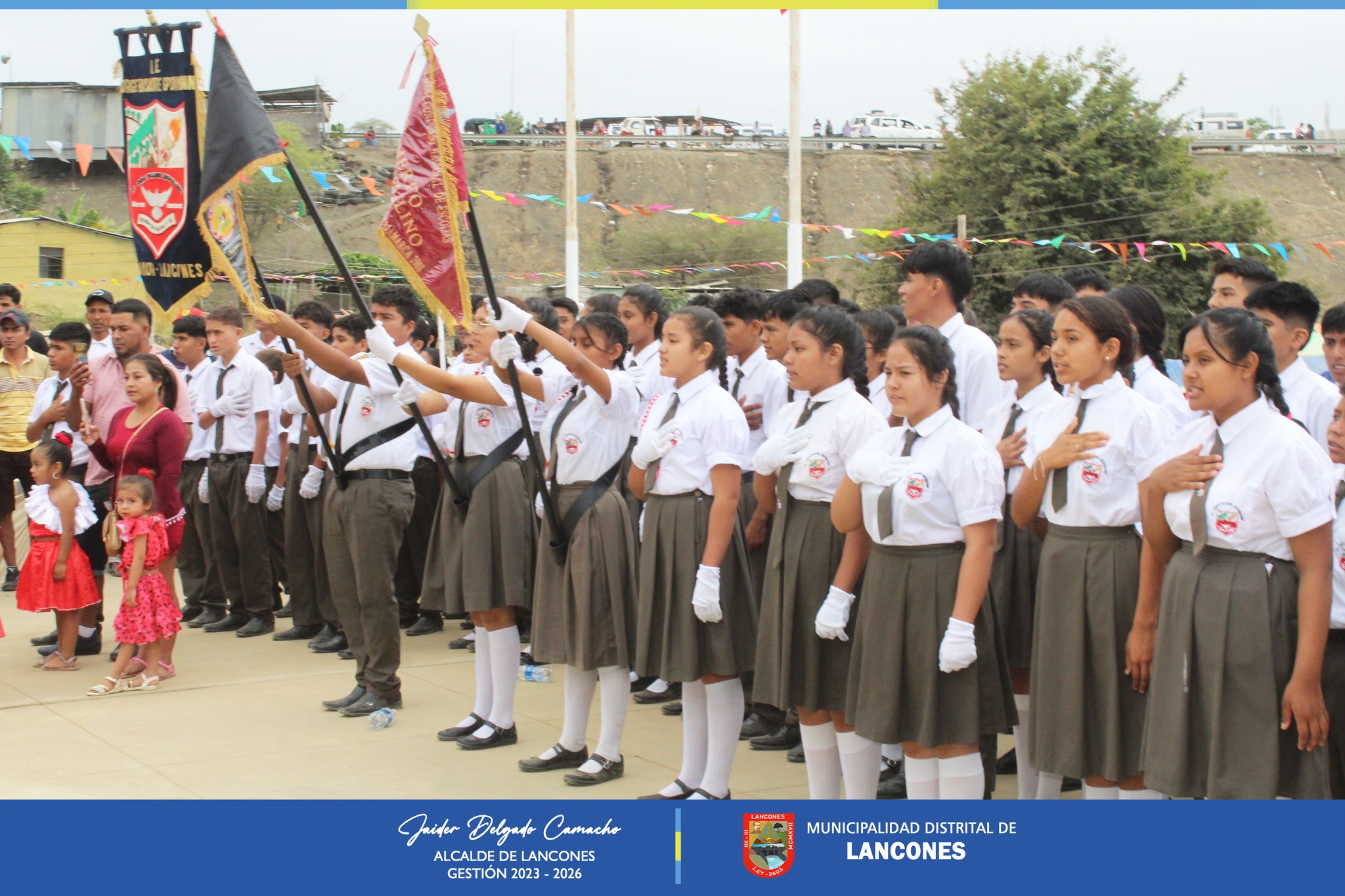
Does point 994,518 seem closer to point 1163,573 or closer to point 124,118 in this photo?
point 1163,573

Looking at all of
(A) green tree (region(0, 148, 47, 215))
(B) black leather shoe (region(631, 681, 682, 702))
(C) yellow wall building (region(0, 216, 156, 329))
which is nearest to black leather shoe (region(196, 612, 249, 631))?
(B) black leather shoe (region(631, 681, 682, 702))

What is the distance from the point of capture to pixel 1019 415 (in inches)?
172

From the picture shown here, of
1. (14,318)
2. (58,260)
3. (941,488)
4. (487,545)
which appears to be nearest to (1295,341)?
(941,488)

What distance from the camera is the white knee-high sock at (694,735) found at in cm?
461

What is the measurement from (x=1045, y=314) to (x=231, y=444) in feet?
18.5

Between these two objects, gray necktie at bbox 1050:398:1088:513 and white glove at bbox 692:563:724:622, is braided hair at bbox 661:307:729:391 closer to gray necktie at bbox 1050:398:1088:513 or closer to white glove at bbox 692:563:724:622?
white glove at bbox 692:563:724:622

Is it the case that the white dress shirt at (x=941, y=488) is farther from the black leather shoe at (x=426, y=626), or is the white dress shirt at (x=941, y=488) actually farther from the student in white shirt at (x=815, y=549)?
the black leather shoe at (x=426, y=626)

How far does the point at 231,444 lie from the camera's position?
26.4ft

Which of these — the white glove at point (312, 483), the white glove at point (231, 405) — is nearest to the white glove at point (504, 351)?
the white glove at point (312, 483)

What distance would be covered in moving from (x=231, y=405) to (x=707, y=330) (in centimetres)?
442

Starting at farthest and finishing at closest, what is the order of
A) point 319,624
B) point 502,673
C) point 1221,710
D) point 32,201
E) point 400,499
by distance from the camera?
1. point 32,201
2. point 319,624
3. point 400,499
4. point 502,673
5. point 1221,710

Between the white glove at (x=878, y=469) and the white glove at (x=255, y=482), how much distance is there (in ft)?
16.7

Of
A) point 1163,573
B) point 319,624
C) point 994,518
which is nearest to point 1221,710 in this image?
point 1163,573

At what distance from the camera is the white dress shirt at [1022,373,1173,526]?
3.67 metres
